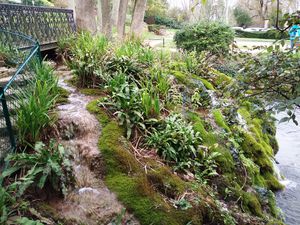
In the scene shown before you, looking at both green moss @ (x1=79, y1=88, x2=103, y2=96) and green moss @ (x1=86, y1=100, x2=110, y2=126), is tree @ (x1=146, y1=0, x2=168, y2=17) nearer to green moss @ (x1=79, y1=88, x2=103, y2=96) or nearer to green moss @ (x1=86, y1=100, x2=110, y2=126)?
green moss @ (x1=79, y1=88, x2=103, y2=96)

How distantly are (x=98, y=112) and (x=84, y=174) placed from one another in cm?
119

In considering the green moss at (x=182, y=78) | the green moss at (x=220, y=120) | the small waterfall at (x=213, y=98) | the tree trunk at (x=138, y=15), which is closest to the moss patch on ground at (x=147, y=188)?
the green moss at (x=220, y=120)

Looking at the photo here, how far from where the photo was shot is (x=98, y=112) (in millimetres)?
4176

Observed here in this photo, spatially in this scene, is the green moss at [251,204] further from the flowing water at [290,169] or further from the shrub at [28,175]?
the shrub at [28,175]

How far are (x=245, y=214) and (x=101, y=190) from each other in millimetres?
1893

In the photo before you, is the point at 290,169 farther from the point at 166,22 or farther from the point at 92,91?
the point at 166,22

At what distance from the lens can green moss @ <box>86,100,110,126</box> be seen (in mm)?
4008

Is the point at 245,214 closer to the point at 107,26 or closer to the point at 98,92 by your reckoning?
the point at 98,92

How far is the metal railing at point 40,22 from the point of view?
6.80m

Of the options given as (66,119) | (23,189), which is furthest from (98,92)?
(23,189)

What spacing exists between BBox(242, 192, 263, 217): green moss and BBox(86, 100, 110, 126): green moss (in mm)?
2225

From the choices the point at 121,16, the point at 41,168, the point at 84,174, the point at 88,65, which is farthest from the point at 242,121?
the point at 121,16

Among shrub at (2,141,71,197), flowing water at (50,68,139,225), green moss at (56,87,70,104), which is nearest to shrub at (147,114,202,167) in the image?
flowing water at (50,68,139,225)

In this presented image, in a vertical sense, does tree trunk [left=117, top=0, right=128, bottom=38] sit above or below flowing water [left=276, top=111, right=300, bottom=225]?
above
